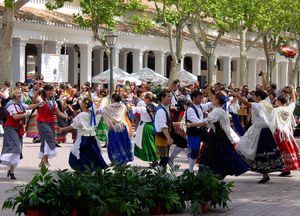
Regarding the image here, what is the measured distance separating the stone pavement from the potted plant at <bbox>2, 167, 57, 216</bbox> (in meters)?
0.80

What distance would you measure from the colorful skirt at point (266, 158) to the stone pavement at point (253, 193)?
0.96 feet

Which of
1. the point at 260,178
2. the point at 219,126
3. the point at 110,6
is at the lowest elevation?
the point at 260,178

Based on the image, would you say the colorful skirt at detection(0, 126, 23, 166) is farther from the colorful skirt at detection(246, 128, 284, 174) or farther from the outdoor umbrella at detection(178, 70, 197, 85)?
the outdoor umbrella at detection(178, 70, 197, 85)

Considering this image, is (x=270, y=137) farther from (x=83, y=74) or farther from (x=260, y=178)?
(x=83, y=74)

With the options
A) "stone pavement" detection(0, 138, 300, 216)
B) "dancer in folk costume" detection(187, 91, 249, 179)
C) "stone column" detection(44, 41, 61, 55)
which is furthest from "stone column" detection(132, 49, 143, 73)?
"dancer in folk costume" detection(187, 91, 249, 179)

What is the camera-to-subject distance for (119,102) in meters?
16.3

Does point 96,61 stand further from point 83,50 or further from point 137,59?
point 83,50

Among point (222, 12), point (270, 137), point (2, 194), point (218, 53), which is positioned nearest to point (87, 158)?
point (2, 194)

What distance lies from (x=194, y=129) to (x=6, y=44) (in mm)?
16469

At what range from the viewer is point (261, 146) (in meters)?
14.5

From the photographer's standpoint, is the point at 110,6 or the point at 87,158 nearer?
the point at 87,158

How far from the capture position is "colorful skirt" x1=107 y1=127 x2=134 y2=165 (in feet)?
52.8

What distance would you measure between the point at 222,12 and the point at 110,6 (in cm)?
712

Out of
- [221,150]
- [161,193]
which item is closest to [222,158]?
[221,150]
